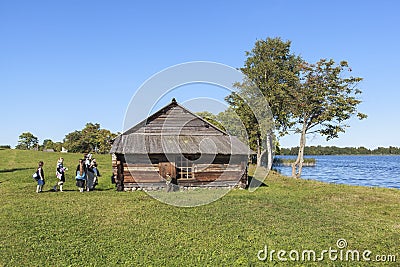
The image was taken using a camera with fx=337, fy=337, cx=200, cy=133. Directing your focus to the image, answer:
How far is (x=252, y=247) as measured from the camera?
418 inches

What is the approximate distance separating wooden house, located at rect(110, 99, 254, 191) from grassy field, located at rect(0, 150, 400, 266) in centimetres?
314

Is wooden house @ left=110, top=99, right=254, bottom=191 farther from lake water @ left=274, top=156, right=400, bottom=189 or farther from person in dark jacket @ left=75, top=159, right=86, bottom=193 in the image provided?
lake water @ left=274, top=156, right=400, bottom=189

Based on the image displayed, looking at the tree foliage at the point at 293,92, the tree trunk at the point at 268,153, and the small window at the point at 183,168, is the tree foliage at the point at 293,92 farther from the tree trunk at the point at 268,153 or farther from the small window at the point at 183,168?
the small window at the point at 183,168

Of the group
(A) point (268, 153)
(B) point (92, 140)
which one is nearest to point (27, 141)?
(B) point (92, 140)

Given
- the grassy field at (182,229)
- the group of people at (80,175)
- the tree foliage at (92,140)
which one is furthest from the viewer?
the tree foliage at (92,140)

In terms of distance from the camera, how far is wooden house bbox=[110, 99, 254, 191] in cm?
2333

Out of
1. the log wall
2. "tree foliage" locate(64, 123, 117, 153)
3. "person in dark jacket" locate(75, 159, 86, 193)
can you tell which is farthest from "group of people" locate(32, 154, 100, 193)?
"tree foliage" locate(64, 123, 117, 153)

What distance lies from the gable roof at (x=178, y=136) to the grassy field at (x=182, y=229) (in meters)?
4.71

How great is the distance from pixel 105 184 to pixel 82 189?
15.1ft

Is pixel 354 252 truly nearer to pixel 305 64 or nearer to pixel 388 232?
pixel 388 232

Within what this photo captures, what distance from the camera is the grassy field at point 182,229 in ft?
32.3

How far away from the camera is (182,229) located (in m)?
12.7

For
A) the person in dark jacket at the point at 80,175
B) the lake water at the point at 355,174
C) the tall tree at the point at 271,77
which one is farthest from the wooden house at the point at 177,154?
the lake water at the point at 355,174

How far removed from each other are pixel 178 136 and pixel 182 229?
13703mm
